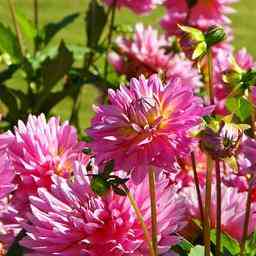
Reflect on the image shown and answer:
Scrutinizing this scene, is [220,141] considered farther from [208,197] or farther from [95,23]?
[95,23]

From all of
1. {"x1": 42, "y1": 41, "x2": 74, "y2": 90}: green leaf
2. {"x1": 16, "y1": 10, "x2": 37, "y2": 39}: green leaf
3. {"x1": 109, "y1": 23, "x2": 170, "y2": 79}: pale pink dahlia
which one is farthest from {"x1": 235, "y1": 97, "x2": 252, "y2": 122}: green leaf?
{"x1": 16, "y1": 10, "x2": 37, "y2": 39}: green leaf

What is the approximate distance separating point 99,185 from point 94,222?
2.5 inches

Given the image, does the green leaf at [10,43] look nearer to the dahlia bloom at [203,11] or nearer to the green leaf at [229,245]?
the dahlia bloom at [203,11]

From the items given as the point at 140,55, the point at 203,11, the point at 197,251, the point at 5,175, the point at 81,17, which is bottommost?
the point at 81,17

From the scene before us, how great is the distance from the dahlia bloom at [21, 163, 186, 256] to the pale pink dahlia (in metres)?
1.06

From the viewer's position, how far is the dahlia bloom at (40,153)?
3.24 ft

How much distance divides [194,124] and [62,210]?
16 centimetres

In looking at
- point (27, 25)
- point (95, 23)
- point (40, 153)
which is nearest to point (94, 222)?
point (40, 153)

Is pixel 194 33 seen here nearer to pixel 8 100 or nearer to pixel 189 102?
pixel 189 102

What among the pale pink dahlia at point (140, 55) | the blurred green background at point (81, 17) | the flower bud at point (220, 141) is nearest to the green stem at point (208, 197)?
the flower bud at point (220, 141)

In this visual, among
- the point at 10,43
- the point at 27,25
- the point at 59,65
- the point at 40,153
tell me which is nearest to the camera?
the point at 40,153

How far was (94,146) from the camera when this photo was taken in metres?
0.80

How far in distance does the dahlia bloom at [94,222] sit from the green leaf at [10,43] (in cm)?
107

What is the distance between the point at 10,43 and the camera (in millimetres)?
1923
